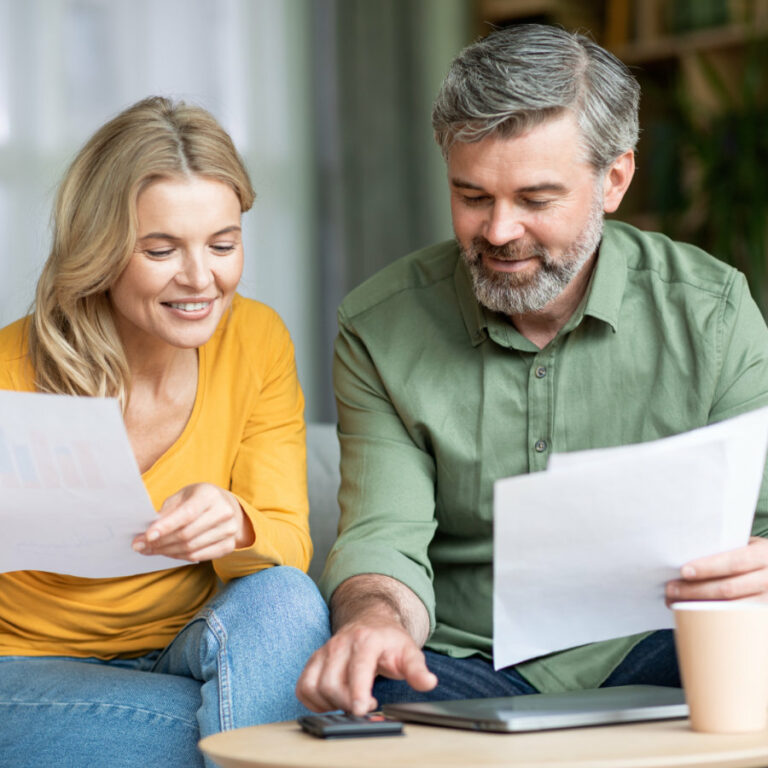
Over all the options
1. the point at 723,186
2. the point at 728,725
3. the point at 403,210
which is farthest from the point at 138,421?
the point at 403,210

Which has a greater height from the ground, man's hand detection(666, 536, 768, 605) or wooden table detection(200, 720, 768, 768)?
man's hand detection(666, 536, 768, 605)

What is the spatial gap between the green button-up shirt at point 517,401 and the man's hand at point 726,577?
1.11 ft

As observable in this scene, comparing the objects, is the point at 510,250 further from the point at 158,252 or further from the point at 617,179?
the point at 158,252

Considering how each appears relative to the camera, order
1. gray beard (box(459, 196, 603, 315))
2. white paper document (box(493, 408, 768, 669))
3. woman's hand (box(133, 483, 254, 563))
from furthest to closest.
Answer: gray beard (box(459, 196, 603, 315))
woman's hand (box(133, 483, 254, 563))
white paper document (box(493, 408, 768, 669))

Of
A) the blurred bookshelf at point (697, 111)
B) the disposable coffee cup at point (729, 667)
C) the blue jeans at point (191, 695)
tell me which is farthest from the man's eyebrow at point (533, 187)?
the blurred bookshelf at point (697, 111)

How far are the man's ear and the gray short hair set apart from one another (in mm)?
19

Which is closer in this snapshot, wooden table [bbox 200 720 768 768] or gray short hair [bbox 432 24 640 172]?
wooden table [bbox 200 720 768 768]

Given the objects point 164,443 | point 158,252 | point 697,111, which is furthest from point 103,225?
point 697,111

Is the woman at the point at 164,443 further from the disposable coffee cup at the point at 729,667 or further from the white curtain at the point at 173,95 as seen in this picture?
the white curtain at the point at 173,95

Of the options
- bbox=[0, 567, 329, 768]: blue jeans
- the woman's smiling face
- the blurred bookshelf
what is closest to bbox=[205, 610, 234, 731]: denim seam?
bbox=[0, 567, 329, 768]: blue jeans

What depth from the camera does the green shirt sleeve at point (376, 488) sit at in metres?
1.25

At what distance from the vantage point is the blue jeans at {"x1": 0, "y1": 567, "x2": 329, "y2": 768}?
109cm

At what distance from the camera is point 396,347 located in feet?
4.75

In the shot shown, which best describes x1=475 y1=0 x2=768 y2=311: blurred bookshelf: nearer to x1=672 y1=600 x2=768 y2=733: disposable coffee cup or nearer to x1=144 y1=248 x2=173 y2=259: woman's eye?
x1=144 y1=248 x2=173 y2=259: woman's eye
